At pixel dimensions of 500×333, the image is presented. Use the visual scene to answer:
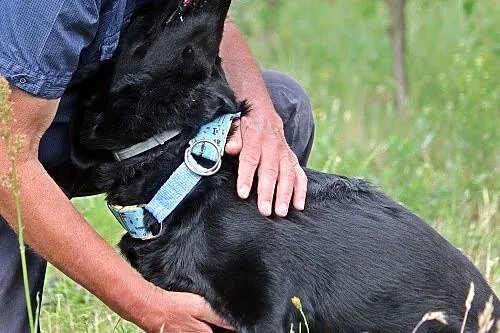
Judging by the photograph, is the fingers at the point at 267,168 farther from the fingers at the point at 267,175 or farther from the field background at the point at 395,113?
the field background at the point at 395,113

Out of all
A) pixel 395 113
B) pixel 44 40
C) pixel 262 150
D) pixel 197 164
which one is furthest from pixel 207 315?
pixel 395 113

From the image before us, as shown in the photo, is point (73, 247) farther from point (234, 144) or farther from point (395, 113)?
point (395, 113)

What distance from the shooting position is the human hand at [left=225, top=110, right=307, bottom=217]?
3.01 m

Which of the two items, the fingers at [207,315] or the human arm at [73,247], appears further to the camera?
the fingers at [207,315]

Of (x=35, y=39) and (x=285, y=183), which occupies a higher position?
(x=35, y=39)

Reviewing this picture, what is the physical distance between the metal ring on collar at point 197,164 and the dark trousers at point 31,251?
496 mm

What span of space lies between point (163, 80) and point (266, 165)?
0.40 m

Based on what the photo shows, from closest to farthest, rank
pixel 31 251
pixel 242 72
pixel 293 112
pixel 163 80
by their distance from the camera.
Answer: pixel 163 80
pixel 31 251
pixel 242 72
pixel 293 112

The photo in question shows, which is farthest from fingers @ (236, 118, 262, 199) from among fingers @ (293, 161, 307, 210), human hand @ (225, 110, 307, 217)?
fingers @ (293, 161, 307, 210)

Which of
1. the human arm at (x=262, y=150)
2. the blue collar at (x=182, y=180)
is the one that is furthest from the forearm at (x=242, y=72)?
the blue collar at (x=182, y=180)

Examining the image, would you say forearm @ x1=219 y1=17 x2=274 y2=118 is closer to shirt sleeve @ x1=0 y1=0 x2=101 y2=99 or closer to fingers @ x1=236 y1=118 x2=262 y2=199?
fingers @ x1=236 y1=118 x2=262 y2=199

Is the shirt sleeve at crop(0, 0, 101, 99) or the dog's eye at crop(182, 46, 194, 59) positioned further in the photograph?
the dog's eye at crop(182, 46, 194, 59)

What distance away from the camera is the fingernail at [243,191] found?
2979mm

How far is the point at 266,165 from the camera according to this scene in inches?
124
